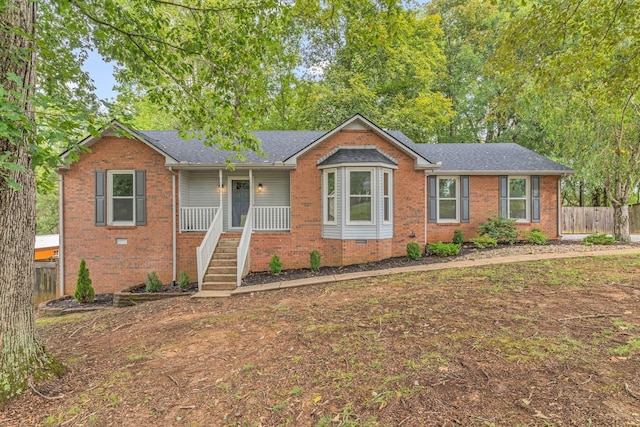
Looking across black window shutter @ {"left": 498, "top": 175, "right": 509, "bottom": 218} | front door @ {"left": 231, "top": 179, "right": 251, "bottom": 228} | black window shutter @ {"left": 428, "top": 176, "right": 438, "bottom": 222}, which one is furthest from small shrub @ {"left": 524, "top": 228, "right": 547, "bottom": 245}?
front door @ {"left": 231, "top": 179, "right": 251, "bottom": 228}

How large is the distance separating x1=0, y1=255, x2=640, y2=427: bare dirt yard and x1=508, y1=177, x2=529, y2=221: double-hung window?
781 cm

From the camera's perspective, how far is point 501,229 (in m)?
12.5

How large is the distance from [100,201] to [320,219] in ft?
24.9

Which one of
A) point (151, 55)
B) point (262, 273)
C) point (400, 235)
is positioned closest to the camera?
point (151, 55)

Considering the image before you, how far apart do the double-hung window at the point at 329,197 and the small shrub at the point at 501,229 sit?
6482 millimetres

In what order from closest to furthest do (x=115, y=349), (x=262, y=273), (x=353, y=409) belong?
(x=353, y=409) → (x=115, y=349) → (x=262, y=273)

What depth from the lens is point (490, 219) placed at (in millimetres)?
12852

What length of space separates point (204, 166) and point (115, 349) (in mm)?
7148

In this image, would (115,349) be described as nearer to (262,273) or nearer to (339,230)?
(262,273)

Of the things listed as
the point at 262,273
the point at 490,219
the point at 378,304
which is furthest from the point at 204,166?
the point at 490,219

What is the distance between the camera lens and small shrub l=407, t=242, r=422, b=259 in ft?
35.2

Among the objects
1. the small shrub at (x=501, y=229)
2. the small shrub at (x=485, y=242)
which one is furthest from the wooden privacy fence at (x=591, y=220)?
the small shrub at (x=485, y=242)

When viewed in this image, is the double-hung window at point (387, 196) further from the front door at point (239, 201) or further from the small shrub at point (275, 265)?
the front door at point (239, 201)

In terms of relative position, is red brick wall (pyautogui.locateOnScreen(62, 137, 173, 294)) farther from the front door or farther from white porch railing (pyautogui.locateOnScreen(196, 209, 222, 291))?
the front door
